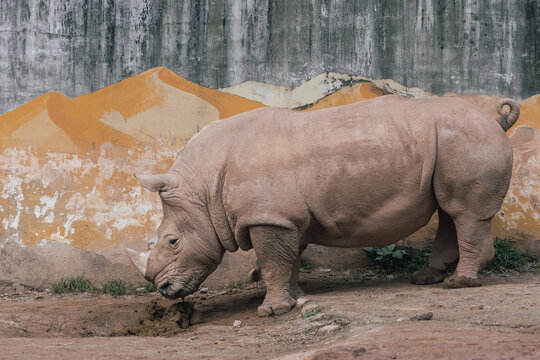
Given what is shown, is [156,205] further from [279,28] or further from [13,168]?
[279,28]

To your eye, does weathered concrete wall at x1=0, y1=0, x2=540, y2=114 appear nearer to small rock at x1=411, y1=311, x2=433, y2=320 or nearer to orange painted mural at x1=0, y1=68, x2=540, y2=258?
orange painted mural at x1=0, y1=68, x2=540, y2=258

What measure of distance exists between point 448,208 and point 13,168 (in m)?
5.22

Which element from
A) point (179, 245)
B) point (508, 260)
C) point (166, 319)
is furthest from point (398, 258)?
point (166, 319)

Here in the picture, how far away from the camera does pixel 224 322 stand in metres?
6.98

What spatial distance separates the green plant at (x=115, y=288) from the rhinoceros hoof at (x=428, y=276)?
3.25 meters

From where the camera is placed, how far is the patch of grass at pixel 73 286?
340 inches

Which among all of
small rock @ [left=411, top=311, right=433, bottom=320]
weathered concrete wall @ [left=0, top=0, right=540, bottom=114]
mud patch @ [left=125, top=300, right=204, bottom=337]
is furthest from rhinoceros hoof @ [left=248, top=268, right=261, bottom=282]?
small rock @ [left=411, top=311, right=433, bottom=320]

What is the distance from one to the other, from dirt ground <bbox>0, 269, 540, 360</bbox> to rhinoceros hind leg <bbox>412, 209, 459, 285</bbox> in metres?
0.22

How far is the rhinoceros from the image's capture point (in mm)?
6809

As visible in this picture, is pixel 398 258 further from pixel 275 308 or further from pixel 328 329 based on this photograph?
pixel 328 329

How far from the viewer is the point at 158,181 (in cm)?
713

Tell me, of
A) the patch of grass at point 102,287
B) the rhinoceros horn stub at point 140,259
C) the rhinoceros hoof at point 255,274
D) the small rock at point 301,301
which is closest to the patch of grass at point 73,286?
the patch of grass at point 102,287

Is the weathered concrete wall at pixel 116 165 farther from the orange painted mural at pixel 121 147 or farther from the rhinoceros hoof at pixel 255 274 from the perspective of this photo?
the rhinoceros hoof at pixel 255 274

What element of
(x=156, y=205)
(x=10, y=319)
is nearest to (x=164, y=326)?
(x=10, y=319)
